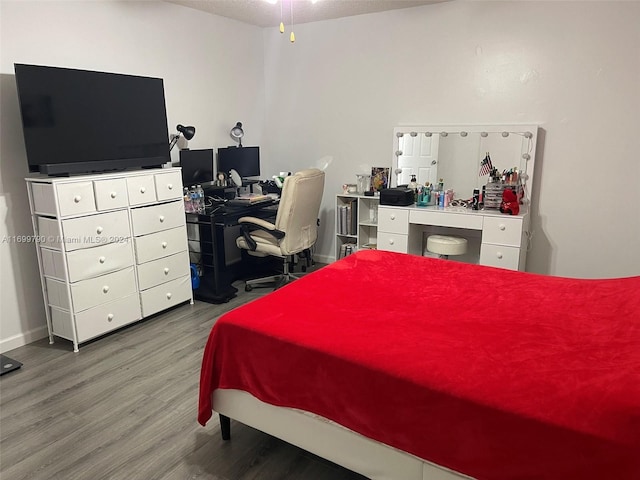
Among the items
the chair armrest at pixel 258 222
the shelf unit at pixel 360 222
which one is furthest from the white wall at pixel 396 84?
the chair armrest at pixel 258 222

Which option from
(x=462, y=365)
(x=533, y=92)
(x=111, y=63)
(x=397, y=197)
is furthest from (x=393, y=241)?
(x=111, y=63)

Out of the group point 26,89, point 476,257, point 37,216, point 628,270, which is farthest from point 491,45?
point 37,216

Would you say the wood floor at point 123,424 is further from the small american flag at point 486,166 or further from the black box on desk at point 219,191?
the small american flag at point 486,166

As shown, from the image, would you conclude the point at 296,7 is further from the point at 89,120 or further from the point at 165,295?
the point at 165,295

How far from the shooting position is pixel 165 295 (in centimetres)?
358

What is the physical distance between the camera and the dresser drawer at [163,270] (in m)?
3.41

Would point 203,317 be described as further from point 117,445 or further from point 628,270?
point 628,270

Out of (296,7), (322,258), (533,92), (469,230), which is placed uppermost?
(296,7)

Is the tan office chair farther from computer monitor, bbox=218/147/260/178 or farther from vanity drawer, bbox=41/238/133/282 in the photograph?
vanity drawer, bbox=41/238/133/282

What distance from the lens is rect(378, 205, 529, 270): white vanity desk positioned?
136 inches

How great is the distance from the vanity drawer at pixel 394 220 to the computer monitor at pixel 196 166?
5.42ft

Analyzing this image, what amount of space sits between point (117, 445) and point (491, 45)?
387cm

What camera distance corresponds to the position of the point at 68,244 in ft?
9.57

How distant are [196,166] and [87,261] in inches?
55.8
